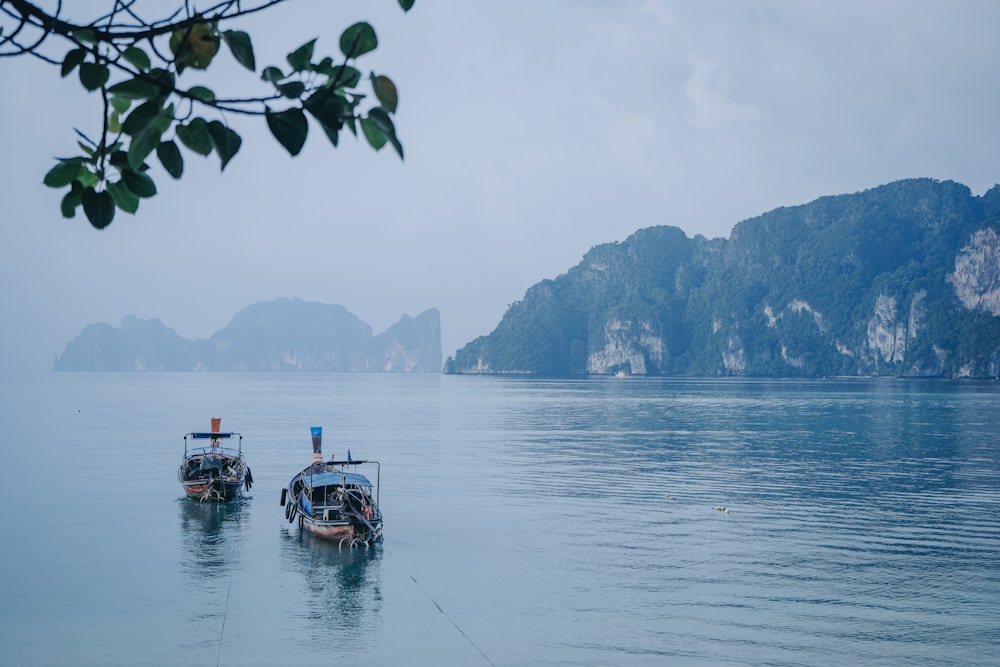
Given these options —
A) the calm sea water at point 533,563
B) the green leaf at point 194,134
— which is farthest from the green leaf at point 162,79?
the calm sea water at point 533,563

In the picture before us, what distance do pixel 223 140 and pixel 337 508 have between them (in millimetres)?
26697

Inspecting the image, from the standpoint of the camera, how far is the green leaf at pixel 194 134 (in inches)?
86.0

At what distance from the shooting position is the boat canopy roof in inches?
1127

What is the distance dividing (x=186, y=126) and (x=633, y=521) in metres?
29.9

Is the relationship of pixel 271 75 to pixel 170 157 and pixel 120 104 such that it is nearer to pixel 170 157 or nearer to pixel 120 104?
pixel 170 157

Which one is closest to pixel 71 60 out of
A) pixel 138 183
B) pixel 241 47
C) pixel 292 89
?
pixel 138 183

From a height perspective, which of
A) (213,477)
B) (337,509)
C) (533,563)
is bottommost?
(533,563)

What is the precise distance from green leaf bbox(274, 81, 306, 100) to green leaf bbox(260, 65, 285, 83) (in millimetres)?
27

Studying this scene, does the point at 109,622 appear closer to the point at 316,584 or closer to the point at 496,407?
the point at 316,584

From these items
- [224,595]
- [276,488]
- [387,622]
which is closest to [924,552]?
[387,622]

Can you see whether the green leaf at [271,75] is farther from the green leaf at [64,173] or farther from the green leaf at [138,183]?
the green leaf at [64,173]

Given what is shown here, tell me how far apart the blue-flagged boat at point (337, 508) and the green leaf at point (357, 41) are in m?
23.7

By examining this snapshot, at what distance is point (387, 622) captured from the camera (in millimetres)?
19875

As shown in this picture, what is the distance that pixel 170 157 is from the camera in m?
2.21
